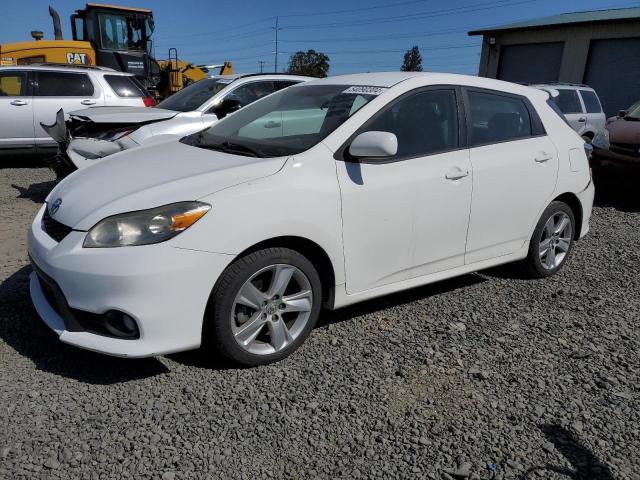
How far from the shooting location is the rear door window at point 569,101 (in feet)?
37.5

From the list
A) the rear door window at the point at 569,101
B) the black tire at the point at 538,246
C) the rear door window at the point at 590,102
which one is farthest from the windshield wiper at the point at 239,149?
the rear door window at the point at 590,102

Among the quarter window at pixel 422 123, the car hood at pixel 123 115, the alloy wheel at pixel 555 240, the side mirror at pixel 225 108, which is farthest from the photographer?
the side mirror at pixel 225 108

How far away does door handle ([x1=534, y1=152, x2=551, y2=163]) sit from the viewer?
409 centimetres

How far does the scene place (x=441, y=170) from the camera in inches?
138

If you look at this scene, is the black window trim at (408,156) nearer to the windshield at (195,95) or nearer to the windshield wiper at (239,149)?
the windshield wiper at (239,149)

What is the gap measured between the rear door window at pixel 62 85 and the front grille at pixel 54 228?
7.07 metres

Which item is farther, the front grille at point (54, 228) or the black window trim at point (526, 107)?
the black window trim at point (526, 107)

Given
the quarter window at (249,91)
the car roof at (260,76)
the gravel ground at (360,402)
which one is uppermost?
the car roof at (260,76)

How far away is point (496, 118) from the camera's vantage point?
13.1 ft

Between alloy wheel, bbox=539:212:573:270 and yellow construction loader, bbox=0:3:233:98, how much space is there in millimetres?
11028

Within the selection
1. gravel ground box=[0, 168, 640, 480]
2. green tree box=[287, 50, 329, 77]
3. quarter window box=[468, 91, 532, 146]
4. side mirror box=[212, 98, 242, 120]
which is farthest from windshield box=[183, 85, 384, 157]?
green tree box=[287, 50, 329, 77]

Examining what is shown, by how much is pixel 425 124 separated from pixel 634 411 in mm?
2072

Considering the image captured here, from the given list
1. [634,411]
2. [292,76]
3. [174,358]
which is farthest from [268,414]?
[292,76]

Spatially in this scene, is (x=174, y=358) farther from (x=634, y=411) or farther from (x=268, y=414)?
(x=634, y=411)
